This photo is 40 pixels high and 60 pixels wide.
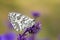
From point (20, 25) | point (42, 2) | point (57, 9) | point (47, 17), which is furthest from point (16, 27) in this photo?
point (42, 2)

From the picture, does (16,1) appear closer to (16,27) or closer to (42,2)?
(42,2)

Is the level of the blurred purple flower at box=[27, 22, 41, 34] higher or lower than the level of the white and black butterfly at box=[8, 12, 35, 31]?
lower

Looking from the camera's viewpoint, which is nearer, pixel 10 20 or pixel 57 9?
pixel 10 20

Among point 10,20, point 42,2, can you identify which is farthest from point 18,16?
point 42,2

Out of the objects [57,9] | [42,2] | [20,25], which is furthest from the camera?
[42,2]

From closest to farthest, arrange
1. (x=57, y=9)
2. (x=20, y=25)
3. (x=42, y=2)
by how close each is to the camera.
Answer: (x=20, y=25) → (x=57, y=9) → (x=42, y=2)

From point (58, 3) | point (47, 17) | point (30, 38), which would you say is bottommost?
point (30, 38)

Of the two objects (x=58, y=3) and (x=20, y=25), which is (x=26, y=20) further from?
(x=58, y=3)

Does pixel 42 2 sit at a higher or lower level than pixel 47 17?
higher

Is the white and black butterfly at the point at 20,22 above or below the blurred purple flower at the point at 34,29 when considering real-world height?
above
